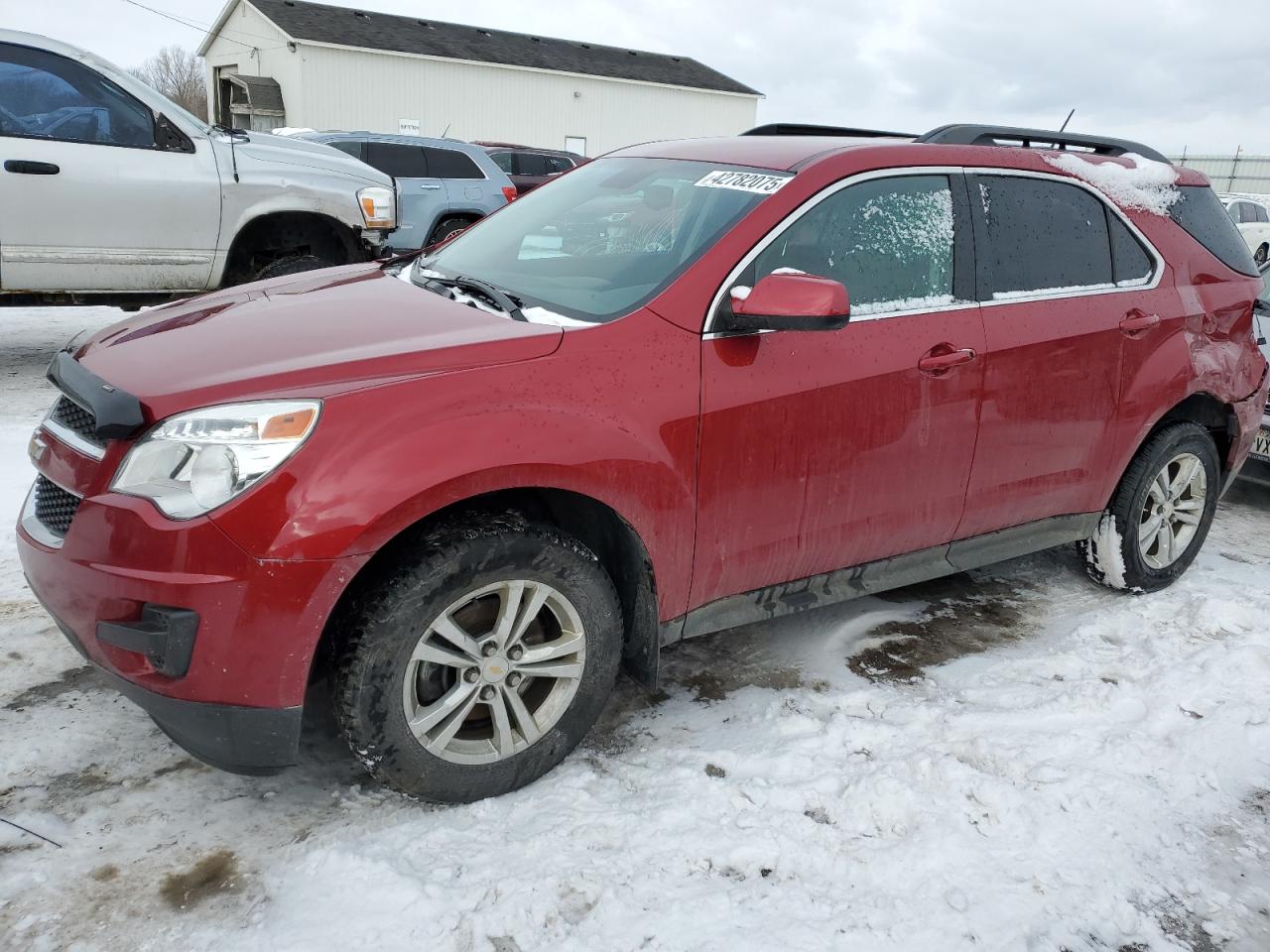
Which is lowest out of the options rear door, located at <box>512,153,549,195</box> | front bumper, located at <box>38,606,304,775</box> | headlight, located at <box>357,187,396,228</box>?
front bumper, located at <box>38,606,304,775</box>

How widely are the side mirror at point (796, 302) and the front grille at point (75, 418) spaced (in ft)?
5.35

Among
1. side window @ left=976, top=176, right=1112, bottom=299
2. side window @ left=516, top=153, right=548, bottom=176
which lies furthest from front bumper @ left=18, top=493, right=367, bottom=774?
side window @ left=516, top=153, right=548, bottom=176

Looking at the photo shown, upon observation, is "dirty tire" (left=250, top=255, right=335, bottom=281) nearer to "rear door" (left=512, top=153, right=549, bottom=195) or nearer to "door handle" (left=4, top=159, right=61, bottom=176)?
"door handle" (left=4, top=159, right=61, bottom=176)

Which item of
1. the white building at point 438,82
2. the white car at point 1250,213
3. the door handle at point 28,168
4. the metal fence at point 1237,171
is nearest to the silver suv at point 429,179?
the door handle at point 28,168

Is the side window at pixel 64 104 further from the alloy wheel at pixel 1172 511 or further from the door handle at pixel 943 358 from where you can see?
the alloy wheel at pixel 1172 511

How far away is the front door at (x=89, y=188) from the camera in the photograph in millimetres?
5832

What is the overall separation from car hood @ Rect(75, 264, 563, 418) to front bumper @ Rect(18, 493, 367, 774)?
308 mm

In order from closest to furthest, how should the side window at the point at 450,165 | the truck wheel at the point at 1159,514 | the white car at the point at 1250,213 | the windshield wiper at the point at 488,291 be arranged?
the windshield wiper at the point at 488,291 → the truck wheel at the point at 1159,514 → the side window at the point at 450,165 → the white car at the point at 1250,213

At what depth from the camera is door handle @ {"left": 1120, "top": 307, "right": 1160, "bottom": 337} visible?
3.63 m

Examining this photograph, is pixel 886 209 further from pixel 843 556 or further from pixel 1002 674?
pixel 1002 674

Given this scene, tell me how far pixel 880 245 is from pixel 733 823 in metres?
1.79

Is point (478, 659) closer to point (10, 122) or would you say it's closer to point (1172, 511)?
point (1172, 511)

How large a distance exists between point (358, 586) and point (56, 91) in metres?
5.25

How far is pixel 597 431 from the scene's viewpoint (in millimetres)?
2496
